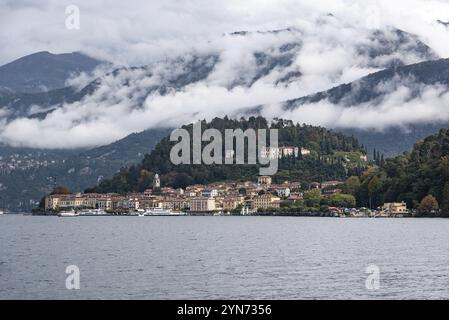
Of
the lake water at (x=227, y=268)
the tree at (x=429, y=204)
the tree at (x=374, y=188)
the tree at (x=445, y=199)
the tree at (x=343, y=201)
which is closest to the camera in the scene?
the lake water at (x=227, y=268)

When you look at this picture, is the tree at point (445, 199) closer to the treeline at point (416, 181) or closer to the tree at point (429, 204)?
the treeline at point (416, 181)

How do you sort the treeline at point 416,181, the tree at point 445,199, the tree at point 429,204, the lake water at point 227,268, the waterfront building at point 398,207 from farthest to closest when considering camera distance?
the waterfront building at point 398,207 → the treeline at point 416,181 → the tree at point 429,204 → the tree at point 445,199 → the lake water at point 227,268

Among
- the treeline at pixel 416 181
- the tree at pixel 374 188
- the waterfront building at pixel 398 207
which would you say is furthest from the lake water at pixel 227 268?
the tree at pixel 374 188

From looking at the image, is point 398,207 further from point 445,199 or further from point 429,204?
point 445,199

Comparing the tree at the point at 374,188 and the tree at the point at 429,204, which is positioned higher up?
the tree at the point at 374,188

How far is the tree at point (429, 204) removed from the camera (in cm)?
15450

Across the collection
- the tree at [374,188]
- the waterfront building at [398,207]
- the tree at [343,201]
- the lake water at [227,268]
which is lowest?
the lake water at [227,268]

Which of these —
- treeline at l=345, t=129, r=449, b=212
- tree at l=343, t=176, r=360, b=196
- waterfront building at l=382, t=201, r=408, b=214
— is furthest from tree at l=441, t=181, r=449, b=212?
tree at l=343, t=176, r=360, b=196

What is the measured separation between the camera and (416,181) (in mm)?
162625

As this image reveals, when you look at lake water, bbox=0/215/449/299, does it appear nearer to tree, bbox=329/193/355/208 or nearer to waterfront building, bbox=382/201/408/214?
waterfront building, bbox=382/201/408/214

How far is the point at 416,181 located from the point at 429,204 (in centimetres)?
836
